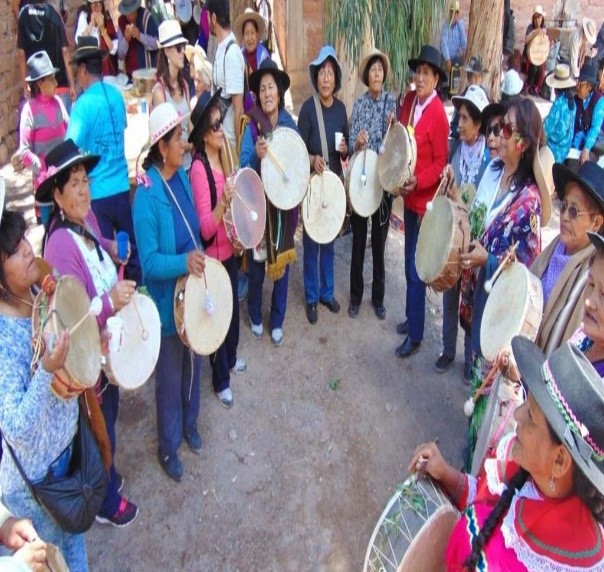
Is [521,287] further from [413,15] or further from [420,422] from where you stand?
[413,15]

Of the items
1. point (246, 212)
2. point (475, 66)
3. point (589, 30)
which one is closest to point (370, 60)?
point (475, 66)

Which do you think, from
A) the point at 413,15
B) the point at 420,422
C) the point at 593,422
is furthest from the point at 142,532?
the point at 413,15

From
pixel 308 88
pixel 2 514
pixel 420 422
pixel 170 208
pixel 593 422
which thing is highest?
pixel 593 422

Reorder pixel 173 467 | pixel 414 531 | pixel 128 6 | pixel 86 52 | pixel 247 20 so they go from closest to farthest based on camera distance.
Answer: pixel 414 531, pixel 173 467, pixel 86 52, pixel 247 20, pixel 128 6

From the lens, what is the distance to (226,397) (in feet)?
13.7

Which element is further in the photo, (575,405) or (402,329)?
(402,329)

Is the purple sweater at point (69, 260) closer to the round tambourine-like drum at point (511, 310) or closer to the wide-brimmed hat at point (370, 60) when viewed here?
the round tambourine-like drum at point (511, 310)

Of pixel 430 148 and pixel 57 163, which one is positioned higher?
pixel 57 163

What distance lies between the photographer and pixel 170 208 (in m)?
3.15

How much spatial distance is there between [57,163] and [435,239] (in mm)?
2171

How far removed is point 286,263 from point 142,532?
2.18m

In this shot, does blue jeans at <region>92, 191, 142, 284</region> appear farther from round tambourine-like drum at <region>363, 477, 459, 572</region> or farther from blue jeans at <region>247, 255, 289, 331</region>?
round tambourine-like drum at <region>363, 477, 459, 572</region>

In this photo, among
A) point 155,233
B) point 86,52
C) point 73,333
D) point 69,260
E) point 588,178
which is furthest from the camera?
point 86,52

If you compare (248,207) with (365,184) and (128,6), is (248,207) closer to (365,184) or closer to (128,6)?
(365,184)
